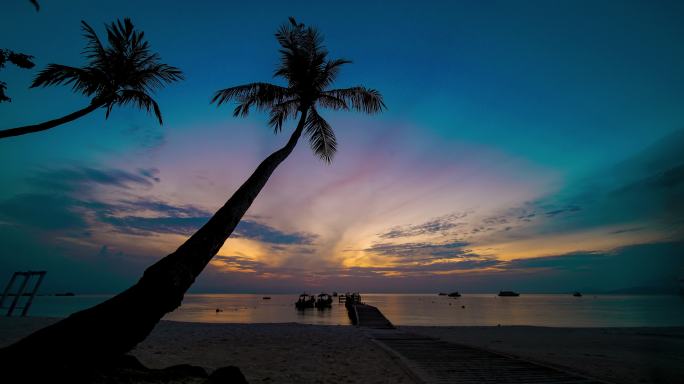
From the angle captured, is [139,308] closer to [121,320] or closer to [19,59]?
[121,320]

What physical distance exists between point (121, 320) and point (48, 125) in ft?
22.8

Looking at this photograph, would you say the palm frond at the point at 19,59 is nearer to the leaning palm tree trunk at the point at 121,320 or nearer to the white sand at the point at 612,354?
→ the leaning palm tree trunk at the point at 121,320

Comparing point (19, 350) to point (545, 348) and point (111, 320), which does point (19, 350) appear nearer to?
point (111, 320)

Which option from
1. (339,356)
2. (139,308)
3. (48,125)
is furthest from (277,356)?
(48,125)

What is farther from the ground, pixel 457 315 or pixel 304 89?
pixel 304 89

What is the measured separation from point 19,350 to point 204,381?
230 cm

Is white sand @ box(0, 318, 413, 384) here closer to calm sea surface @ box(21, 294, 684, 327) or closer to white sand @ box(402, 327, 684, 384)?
white sand @ box(402, 327, 684, 384)

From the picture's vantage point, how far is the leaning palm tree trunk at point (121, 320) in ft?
12.3

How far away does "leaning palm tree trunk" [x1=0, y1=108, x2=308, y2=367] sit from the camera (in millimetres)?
3760

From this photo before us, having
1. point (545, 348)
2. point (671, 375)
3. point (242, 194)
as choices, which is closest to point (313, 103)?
point (242, 194)

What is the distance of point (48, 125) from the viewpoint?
8367 mm

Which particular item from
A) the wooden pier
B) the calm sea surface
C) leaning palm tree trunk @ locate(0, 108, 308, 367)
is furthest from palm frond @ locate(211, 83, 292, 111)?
the calm sea surface

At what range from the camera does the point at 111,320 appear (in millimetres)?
4203

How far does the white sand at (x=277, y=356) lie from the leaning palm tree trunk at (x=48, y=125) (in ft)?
21.6
